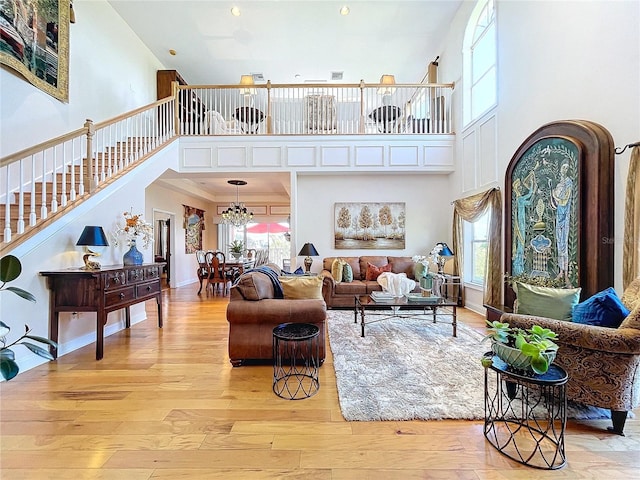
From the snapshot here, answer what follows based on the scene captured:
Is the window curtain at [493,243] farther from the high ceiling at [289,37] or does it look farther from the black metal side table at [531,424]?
the high ceiling at [289,37]

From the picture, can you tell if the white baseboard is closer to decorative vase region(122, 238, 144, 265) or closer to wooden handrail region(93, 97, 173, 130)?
decorative vase region(122, 238, 144, 265)

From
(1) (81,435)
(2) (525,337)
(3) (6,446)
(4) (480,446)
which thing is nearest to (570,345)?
(2) (525,337)

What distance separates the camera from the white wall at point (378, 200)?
20.4ft

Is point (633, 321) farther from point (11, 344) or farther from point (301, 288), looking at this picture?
point (11, 344)

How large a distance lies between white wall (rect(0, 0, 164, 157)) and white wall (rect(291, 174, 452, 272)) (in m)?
3.73

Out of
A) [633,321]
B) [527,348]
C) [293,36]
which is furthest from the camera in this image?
[293,36]

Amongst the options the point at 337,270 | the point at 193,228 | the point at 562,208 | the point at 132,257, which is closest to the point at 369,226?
the point at 337,270

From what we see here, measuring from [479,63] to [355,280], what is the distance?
4.26 meters

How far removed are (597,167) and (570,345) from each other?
5.72 ft

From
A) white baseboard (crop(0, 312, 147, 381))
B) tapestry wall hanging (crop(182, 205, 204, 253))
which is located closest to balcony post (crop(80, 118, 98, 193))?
white baseboard (crop(0, 312, 147, 381))

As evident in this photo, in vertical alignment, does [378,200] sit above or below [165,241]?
above

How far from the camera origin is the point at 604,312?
1992mm

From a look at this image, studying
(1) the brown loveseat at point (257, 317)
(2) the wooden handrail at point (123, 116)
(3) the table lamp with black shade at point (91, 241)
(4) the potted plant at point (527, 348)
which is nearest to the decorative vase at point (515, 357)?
(4) the potted plant at point (527, 348)

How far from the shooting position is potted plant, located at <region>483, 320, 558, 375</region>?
1563 millimetres
